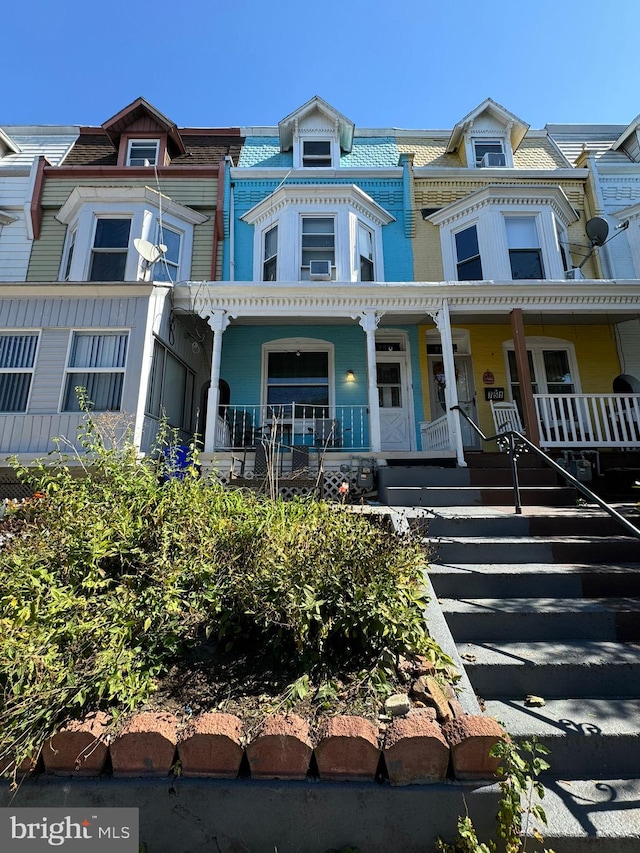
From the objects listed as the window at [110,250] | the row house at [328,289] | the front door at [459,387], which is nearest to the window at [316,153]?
the row house at [328,289]

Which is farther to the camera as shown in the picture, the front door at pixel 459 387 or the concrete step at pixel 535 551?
the front door at pixel 459 387

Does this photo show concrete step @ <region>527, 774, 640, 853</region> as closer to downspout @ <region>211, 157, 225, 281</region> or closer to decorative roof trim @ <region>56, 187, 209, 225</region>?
downspout @ <region>211, 157, 225, 281</region>

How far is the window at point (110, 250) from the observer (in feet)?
31.1

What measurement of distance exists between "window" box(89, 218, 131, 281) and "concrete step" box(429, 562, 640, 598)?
949cm

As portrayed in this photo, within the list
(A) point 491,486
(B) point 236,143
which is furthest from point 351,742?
(B) point 236,143

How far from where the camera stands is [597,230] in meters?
9.98

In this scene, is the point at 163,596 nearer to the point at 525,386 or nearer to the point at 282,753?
the point at 282,753

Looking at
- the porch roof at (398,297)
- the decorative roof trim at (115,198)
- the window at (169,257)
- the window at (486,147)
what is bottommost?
the porch roof at (398,297)

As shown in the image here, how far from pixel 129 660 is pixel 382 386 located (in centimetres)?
858

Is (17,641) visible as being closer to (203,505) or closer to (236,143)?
(203,505)

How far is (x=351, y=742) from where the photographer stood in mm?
1739

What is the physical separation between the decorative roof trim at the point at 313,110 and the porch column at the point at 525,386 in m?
7.42

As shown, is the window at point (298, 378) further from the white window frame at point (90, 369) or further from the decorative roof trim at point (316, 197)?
the decorative roof trim at point (316, 197)

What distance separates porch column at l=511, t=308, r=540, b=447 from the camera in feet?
25.3
